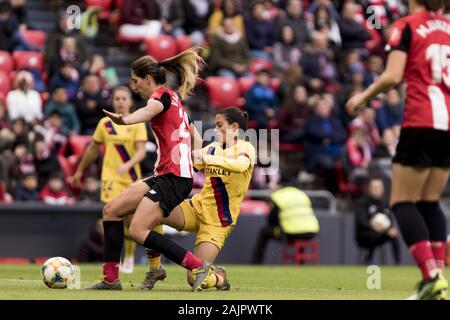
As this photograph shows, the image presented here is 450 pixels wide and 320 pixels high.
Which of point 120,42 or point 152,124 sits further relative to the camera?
point 120,42

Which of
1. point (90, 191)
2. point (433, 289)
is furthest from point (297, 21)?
point (433, 289)

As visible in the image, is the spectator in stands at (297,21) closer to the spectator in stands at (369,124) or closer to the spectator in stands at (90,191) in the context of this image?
the spectator in stands at (369,124)

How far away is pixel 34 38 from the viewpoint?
→ 21.5 meters

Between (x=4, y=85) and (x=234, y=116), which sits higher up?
(x=234, y=116)

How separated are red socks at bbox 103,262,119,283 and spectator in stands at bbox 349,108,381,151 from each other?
484 inches

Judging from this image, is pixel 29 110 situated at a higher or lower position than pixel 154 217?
lower

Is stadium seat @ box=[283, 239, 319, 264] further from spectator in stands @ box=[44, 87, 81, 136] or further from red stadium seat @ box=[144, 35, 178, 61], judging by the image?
red stadium seat @ box=[144, 35, 178, 61]

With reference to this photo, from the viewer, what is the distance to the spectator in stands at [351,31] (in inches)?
965

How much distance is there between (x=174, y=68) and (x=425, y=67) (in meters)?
2.73

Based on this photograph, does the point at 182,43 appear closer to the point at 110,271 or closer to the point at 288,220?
the point at 288,220
